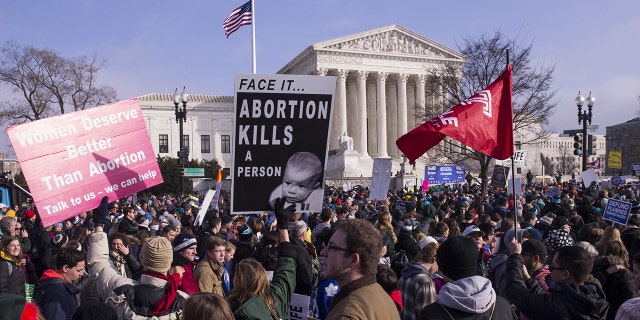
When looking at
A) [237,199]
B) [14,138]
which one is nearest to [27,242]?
[14,138]

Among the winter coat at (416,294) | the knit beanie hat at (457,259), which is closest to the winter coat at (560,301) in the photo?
the winter coat at (416,294)

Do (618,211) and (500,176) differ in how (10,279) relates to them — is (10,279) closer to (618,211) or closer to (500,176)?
(618,211)

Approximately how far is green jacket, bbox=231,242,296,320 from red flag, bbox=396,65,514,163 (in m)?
2.84

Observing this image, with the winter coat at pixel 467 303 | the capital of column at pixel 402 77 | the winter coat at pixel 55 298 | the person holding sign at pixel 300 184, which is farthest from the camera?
the capital of column at pixel 402 77

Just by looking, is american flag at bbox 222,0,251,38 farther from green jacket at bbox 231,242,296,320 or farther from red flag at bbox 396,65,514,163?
green jacket at bbox 231,242,296,320

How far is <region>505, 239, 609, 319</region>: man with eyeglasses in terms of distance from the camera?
12.4 ft

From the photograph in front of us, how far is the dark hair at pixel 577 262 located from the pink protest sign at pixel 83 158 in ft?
18.6

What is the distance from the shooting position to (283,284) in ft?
14.0

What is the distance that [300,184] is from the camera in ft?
20.4

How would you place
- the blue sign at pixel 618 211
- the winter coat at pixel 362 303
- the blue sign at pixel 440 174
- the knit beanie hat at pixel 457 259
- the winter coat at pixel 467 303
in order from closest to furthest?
1. the winter coat at pixel 362 303
2. the winter coat at pixel 467 303
3. the knit beanie hat at pixel 457 259
4. the blue sign at pixel 618 211
5. the blue sign at pixel 440 174

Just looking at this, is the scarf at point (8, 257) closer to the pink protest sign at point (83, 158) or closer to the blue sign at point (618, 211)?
the pink protest sign at point (83, 158)

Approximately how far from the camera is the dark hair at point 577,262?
12.9 feet

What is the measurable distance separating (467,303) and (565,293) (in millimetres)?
1034

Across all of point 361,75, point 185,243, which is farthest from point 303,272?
point 361,75
